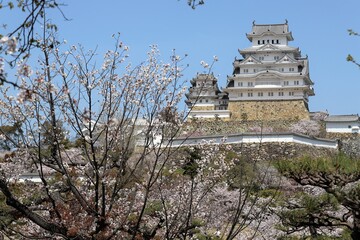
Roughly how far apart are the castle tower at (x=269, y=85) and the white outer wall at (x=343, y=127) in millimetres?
2469

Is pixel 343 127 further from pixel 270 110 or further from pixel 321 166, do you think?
pixel 321 166

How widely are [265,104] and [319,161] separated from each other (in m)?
33.1

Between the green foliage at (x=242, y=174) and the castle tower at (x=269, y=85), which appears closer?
the green foliage at (x=242, y=174)

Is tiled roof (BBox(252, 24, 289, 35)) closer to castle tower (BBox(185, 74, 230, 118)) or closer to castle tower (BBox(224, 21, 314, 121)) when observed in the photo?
castle tower (BBox(224, 21, 314, 121))

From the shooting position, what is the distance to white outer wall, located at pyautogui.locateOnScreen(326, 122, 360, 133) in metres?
35.3

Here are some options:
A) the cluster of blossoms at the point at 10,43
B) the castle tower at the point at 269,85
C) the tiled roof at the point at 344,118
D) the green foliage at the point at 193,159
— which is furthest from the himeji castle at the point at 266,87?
the cluster of blossoms at the point at 10,43

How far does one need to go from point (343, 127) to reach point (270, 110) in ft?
17.3

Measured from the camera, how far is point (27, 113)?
5922 mm

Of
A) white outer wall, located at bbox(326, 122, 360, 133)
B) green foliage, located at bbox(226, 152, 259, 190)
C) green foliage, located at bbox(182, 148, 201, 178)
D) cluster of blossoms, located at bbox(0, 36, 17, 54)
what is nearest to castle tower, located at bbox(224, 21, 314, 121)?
white outer wall, located at bbox(326, 122, 360, 133)

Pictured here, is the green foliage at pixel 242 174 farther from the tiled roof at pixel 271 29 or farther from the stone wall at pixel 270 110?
the tiled roof at pixel 271 29

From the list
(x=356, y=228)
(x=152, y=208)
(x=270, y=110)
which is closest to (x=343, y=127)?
(x=270, y=110)

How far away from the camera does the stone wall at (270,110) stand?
37.8 metres

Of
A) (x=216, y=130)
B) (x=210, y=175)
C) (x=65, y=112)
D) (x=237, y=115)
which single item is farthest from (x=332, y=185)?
(x=237, y=115)

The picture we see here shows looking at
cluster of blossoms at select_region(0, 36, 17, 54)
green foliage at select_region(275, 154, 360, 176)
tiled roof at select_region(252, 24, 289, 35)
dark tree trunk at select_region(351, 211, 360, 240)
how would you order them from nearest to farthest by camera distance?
1. cluster of blossoms at select_region(0, 36, 17, 54)
2. green foliage at select_region(275, 154, 360, 176)
3. dark tree trunk at select_region(351, 211, 360, 240)
4. tiled roof at select_region(252, 24, 289, 35)
